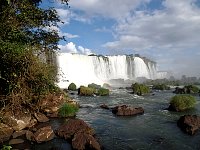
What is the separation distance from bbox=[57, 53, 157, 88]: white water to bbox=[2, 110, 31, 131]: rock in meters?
45.0

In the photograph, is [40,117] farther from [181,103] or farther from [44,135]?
[181,103]

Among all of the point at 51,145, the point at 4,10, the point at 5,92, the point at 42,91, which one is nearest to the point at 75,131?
the point at 51,145

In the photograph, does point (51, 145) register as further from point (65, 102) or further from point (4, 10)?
point (65, 102)

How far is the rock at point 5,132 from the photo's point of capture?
844 inches

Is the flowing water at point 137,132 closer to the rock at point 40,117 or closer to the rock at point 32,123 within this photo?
the rock at point 40,117

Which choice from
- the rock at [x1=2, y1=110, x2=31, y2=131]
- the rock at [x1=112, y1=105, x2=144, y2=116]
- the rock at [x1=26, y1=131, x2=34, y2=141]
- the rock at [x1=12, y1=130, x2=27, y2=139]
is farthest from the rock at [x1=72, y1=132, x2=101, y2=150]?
the rock at [x1=112, y1=105, x2=144, y2=116]

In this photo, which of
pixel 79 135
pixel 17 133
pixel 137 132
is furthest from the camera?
pixel 137 132

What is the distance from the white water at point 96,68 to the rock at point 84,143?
49.9 meters

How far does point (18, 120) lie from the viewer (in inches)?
950

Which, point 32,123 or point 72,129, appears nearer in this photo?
point 72,129

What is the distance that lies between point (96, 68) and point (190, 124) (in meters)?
66.8

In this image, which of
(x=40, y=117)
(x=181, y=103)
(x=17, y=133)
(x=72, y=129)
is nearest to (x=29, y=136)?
(x=17, y=133)

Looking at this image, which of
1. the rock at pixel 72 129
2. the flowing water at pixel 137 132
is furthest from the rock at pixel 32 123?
the rock at pixel 72 129

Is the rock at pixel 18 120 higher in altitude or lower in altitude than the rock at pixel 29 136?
higher
